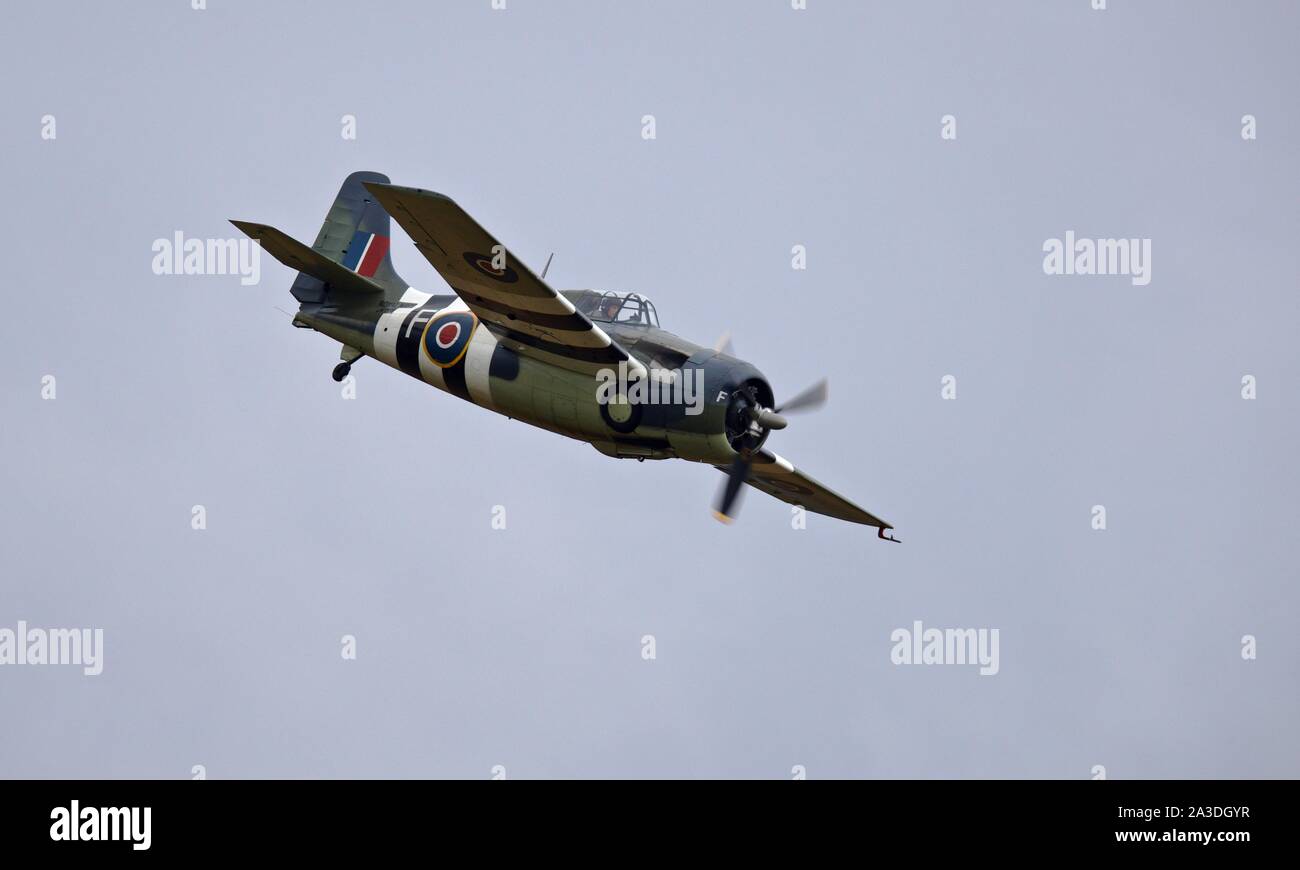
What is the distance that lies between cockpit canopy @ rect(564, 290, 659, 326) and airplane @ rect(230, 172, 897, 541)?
24 millimetres

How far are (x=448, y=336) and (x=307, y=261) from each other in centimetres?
296

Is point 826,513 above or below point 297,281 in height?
below

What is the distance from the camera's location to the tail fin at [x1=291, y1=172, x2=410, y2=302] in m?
35.1

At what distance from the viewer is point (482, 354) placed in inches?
1250

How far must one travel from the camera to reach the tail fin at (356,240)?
115 ft

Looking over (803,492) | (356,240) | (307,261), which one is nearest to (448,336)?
(307,261)

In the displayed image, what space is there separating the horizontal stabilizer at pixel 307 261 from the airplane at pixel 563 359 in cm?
4

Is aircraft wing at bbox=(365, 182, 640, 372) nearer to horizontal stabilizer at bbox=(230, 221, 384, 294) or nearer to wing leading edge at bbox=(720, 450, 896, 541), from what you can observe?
horizontal stabilizer at bbox=(230, 221, 384, 294)

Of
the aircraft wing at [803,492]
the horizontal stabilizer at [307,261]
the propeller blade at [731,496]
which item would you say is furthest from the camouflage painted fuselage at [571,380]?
the aircraft wing at [803,492]

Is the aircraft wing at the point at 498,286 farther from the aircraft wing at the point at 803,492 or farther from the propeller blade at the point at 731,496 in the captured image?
the aircraft wing at the point at 803,492
